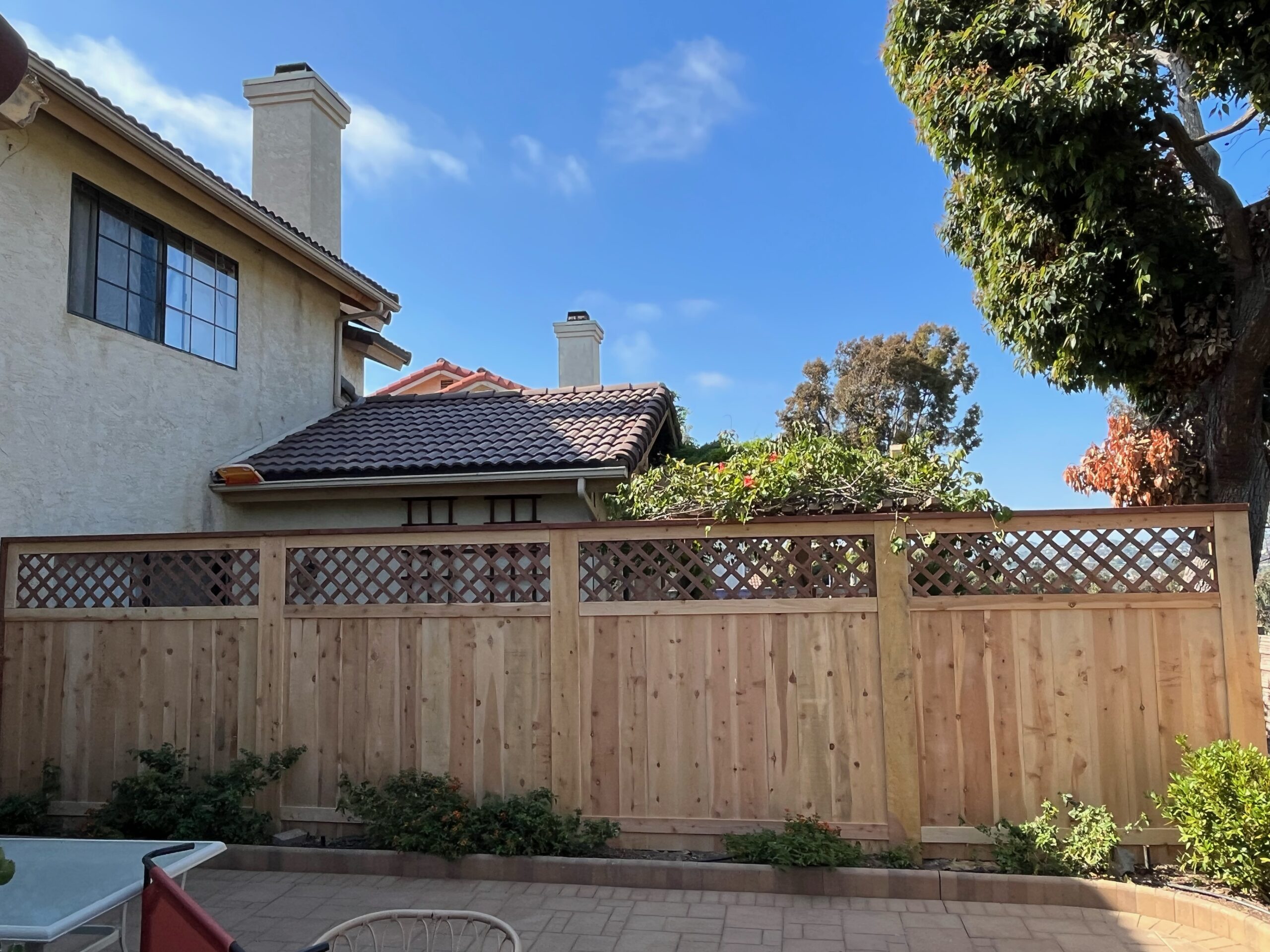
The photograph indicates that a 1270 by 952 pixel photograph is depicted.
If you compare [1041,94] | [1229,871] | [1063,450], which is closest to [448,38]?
[1041,94]

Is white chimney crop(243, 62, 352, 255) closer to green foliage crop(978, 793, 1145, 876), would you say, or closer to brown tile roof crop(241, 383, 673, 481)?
brown tile roof crop(241, 383, 673, 481)

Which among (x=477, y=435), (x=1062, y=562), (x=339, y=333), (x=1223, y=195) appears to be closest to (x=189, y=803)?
(x=477, y=435)

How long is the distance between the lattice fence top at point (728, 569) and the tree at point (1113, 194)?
145 inches

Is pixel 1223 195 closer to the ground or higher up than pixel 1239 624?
higher up

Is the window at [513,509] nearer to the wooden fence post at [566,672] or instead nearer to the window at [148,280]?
the wooden fence post at [566,672]

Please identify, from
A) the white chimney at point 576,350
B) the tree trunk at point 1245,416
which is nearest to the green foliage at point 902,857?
the tree trunk at point 1245,416

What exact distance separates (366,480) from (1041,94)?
6.76m

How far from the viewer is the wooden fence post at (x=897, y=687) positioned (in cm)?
520

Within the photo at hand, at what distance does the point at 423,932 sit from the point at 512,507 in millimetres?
4840

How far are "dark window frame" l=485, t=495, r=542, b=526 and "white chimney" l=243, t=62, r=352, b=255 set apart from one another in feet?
17.5

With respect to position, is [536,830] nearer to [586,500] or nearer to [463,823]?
[463,823]

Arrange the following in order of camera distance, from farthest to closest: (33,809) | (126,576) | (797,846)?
(126,576)
(33,809)
(797,846)

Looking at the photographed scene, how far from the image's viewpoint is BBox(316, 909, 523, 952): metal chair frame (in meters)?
2.54

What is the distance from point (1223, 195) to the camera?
7867 millimetres
